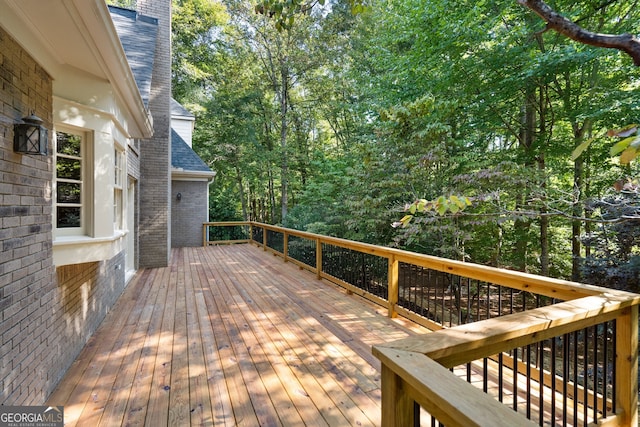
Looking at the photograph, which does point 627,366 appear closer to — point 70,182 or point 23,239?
point 23,239

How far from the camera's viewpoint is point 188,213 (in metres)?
11.1

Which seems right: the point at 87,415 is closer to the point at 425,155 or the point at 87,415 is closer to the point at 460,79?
the point at 425,155

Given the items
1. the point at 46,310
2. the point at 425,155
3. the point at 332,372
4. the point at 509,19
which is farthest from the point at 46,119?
the point at 509,19

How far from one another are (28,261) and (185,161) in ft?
31.3

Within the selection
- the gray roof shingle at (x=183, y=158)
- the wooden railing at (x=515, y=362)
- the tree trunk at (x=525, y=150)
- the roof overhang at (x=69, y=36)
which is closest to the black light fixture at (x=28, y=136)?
the roof overhang at (x=69, y=36)

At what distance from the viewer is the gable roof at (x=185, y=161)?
10.6m

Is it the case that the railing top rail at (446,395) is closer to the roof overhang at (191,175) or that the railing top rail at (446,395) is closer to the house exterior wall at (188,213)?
the roof overhang at (191,175)

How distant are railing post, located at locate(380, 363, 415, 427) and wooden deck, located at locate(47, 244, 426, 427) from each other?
1123mm

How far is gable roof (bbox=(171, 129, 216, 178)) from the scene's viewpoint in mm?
10602

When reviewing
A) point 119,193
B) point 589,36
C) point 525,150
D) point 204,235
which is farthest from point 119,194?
point 525,150

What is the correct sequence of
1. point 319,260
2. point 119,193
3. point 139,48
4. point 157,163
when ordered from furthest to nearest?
point 157,163 < point 319,260 < point 139,48 < point 119,193

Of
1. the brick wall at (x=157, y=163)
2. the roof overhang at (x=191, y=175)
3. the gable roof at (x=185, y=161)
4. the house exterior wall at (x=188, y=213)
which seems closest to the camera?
the brick wall at (x=157, y=163)

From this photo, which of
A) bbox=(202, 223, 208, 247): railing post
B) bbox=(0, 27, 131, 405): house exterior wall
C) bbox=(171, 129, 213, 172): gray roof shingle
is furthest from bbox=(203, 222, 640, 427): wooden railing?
bbox=(171, 129, 213, 172): gray roof shingle

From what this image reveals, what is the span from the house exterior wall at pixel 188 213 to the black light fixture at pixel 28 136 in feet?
30.9
